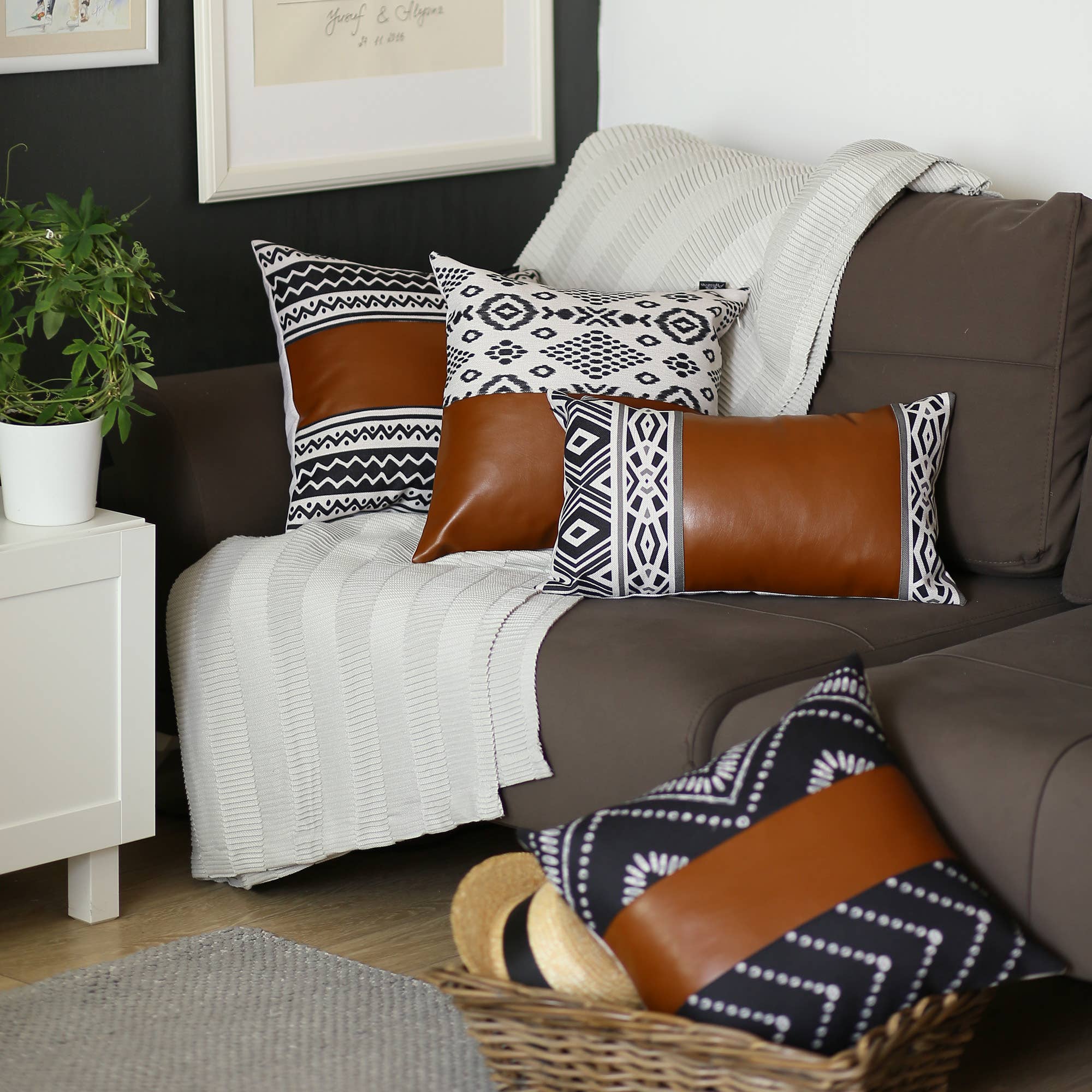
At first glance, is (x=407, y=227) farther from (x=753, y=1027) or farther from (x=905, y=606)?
(x=753, y=1027)

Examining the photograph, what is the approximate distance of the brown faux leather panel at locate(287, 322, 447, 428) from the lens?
7.89ft

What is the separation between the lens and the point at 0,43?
2.38m

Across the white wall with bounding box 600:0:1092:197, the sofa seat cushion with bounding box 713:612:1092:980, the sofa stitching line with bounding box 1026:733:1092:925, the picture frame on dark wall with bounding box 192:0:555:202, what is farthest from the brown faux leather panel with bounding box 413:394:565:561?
the white wall with bounding box 600:0:1092:197

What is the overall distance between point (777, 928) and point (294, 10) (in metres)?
1.91

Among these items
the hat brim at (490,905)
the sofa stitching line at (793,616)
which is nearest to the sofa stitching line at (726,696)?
the sofa stitching line at (793,616)

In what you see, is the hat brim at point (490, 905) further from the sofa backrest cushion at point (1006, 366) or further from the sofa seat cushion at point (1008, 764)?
the sofa backrest cushion at point (1006, 366)

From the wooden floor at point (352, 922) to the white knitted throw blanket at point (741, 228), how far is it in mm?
842

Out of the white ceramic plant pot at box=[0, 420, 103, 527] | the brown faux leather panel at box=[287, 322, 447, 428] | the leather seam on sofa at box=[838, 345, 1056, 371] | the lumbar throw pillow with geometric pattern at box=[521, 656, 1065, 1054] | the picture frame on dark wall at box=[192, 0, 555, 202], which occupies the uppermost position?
the picture frame on dark wall at box=[192, 0, 555, 202]

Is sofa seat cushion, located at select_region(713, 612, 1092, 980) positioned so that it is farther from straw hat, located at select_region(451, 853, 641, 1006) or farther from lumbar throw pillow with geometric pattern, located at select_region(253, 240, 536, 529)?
lumbar throw pillow with geometric pattern, located at select_region(253, 240, 536, 529)

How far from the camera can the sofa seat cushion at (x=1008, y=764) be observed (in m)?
1.54

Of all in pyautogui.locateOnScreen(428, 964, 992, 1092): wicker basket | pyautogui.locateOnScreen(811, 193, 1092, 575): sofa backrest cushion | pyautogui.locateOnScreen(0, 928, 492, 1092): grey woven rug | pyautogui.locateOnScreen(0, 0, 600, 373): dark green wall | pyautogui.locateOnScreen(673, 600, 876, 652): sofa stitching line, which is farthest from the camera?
pyautogui.locateOnScreen(0, 0, 600, 373): dark green wall

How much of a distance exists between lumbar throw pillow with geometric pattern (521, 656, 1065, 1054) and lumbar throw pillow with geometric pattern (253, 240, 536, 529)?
0.98 m

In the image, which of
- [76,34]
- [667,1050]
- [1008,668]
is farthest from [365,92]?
[667,1050]

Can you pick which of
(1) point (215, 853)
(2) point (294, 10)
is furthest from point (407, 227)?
(1) point (215, 853)
